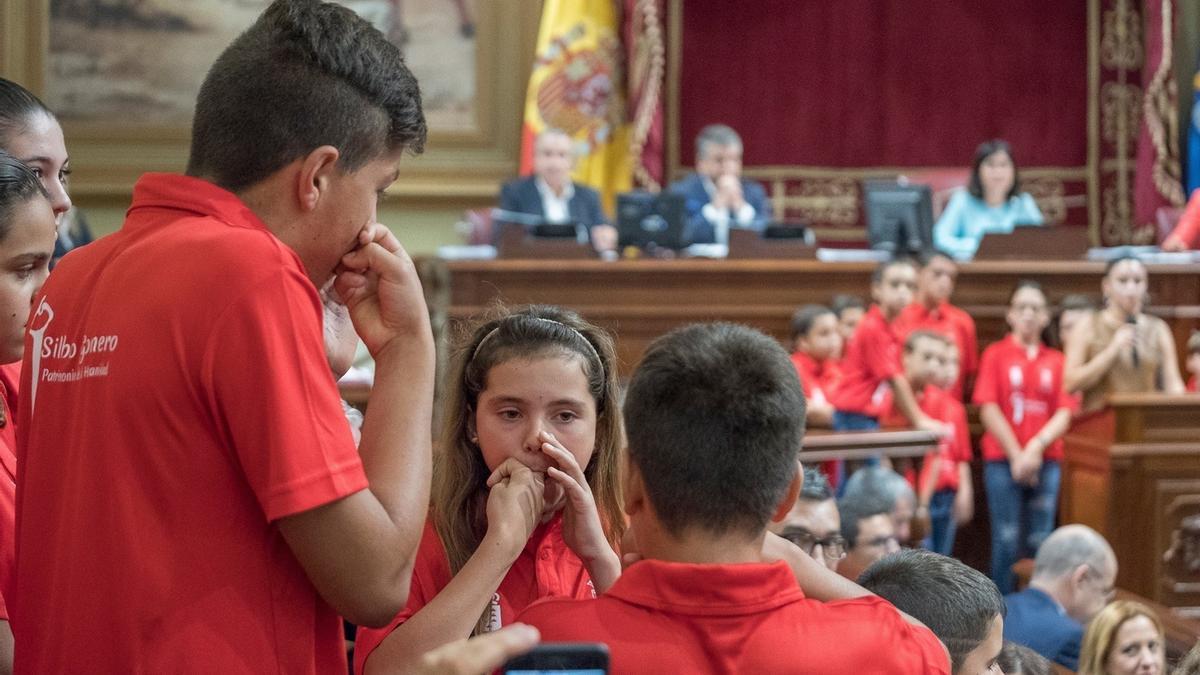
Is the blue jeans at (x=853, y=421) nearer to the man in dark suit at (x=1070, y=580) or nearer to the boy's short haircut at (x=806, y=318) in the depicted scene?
the boy's short haircut at (x=806, y=318)

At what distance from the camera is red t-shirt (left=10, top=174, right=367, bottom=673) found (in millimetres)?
1448

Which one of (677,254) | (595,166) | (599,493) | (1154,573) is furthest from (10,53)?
(599,493)

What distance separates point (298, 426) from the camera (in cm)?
145

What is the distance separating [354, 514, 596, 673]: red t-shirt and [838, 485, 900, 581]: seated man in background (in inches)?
93.4

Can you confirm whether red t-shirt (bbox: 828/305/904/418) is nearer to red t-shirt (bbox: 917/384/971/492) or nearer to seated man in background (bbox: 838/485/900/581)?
red t-shirt (bbox: 917/384/971/492)

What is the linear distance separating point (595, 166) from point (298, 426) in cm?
902

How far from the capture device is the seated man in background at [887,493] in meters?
4.84

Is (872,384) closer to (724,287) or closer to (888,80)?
(724,287)

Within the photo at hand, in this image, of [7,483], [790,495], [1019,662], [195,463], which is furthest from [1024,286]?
[195,463]

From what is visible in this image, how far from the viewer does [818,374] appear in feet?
23.5

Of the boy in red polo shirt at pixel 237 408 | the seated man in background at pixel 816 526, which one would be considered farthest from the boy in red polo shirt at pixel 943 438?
the boy in red polo shirt at pixel 237 408

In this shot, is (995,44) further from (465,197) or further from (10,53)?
(10,53)

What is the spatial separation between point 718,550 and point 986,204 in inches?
312

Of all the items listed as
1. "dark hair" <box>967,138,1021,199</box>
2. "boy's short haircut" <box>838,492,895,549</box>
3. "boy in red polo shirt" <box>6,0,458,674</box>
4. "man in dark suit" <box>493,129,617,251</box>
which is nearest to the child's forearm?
"boy in red polo shirt" <box>6,0,458,674</box>
